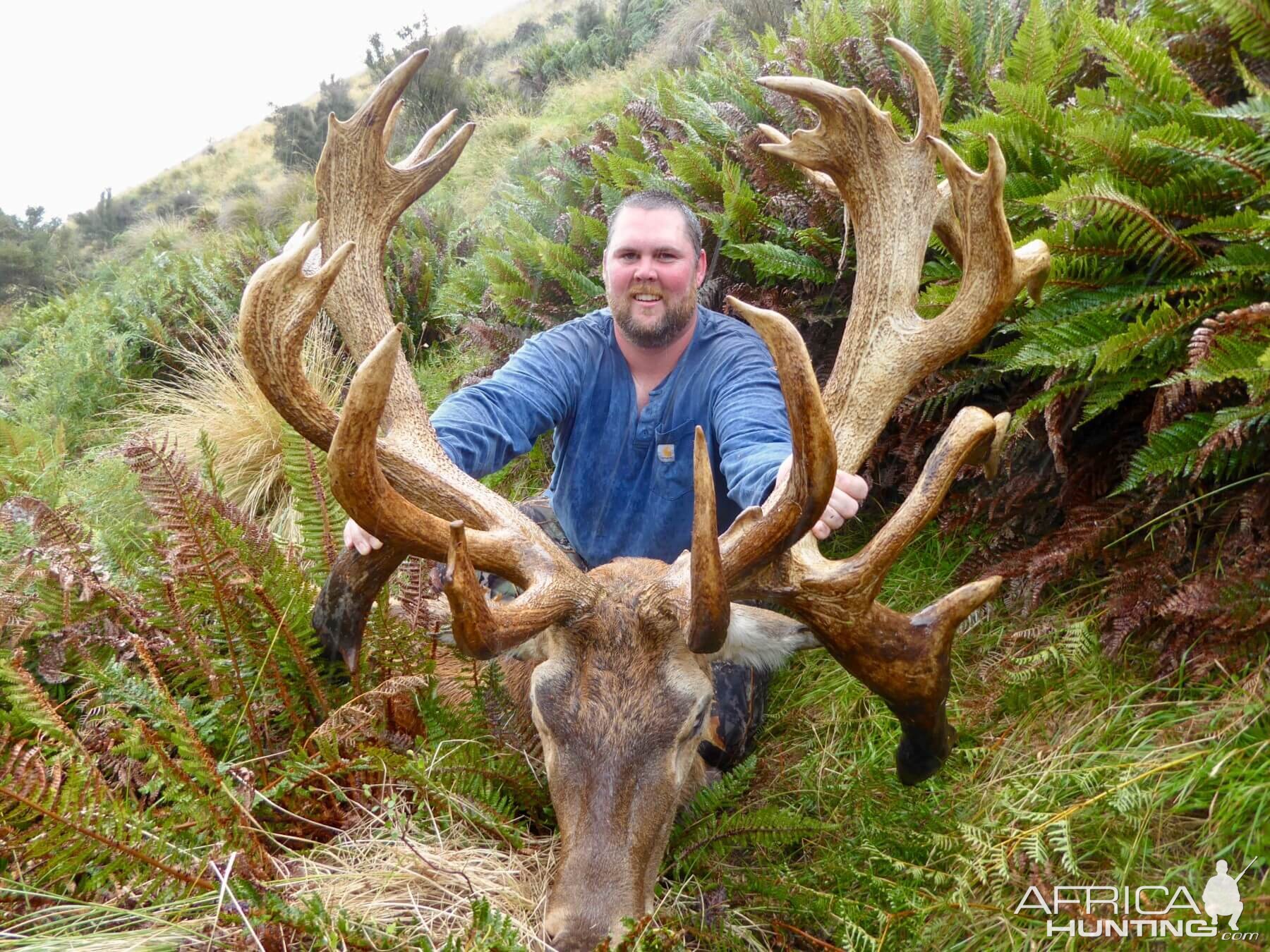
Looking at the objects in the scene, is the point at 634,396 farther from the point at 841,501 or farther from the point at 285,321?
the point at 285,321

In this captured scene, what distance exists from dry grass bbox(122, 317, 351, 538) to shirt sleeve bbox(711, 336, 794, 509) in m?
3.36

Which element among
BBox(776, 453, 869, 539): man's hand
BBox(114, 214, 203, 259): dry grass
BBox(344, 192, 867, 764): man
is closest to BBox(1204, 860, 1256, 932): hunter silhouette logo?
BBox(776, 453, 869, 539): man's hand

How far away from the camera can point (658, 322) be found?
4352 mm

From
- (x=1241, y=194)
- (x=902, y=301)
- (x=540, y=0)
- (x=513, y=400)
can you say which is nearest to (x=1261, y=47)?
(x=1241, y=194)

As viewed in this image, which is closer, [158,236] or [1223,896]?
[1223,896]

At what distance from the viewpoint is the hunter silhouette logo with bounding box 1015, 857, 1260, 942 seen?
2.26 m

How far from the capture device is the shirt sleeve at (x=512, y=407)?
12.6 ft

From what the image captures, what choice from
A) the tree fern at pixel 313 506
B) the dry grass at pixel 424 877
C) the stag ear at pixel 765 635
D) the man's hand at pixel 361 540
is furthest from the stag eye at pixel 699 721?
the tree fern at pixel 313 506

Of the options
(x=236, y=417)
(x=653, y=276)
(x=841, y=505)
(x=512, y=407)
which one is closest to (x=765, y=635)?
(x=841, y=505)

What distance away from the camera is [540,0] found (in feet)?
132

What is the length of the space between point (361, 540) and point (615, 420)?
1.69 meters

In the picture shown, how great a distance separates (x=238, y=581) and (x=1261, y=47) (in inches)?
166

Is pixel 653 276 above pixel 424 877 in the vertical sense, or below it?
above

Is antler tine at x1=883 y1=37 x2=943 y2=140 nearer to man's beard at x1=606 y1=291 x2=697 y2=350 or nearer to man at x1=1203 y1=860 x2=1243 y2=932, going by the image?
man's beard at x1=606 y1=291 x2=697 y2=350
